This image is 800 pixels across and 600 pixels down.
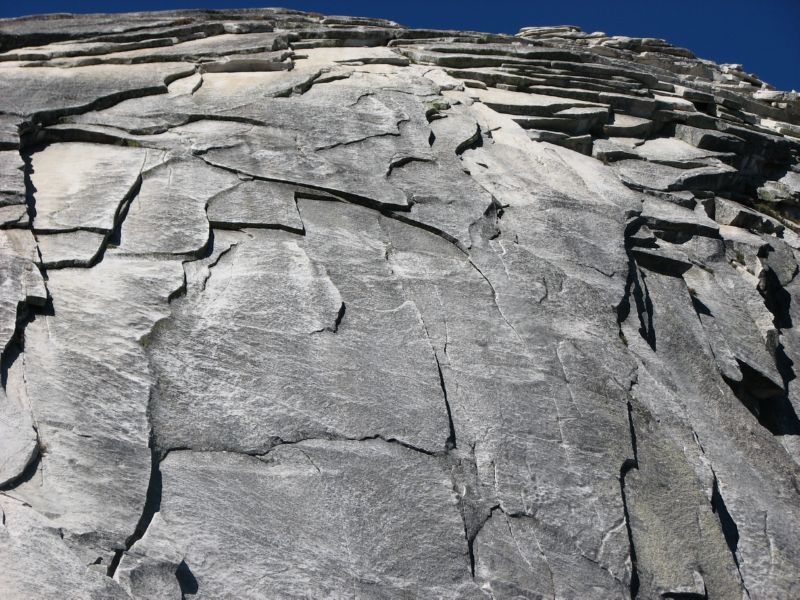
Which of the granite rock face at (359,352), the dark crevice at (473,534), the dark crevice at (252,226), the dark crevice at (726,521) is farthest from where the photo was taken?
the dark crevice at (252,226)

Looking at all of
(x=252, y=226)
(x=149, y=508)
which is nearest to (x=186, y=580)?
(x=149, y=508)

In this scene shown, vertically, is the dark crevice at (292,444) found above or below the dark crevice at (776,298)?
above

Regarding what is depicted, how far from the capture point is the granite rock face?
4.48 metres

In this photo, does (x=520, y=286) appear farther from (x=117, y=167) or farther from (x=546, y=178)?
(x=117, y=167)

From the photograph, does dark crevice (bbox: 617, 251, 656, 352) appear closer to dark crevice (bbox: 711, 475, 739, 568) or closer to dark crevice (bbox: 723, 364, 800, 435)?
dark crevice (bbox: 723, 364, 800, 435)

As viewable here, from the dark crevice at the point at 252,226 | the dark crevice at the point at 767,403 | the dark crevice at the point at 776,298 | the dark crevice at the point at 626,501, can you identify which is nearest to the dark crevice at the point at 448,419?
the dark crevice at the point at 626,501

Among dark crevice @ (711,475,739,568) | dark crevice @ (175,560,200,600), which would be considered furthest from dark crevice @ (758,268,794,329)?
dark crevice @ (175,560,200,600)

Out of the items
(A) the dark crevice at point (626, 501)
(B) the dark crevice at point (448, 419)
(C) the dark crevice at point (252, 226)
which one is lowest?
(A) the dark crevice at point (626, 501)

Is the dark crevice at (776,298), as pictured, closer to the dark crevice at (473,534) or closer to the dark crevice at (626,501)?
the dark crevice at (626,501)

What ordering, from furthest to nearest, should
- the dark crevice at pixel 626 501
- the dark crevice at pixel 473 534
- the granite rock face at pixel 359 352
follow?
the dark crevice at pixel 626 501
the dark crevice at pixel 473 534
the granite rock face at pixel 359 352

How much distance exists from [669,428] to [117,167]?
16.1ft

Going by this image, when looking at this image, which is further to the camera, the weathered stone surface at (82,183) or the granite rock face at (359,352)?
the weathered stone surface at (82,183)

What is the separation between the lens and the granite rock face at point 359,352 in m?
4.48

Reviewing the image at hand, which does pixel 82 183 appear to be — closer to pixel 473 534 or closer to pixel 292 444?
pixel 292 444
